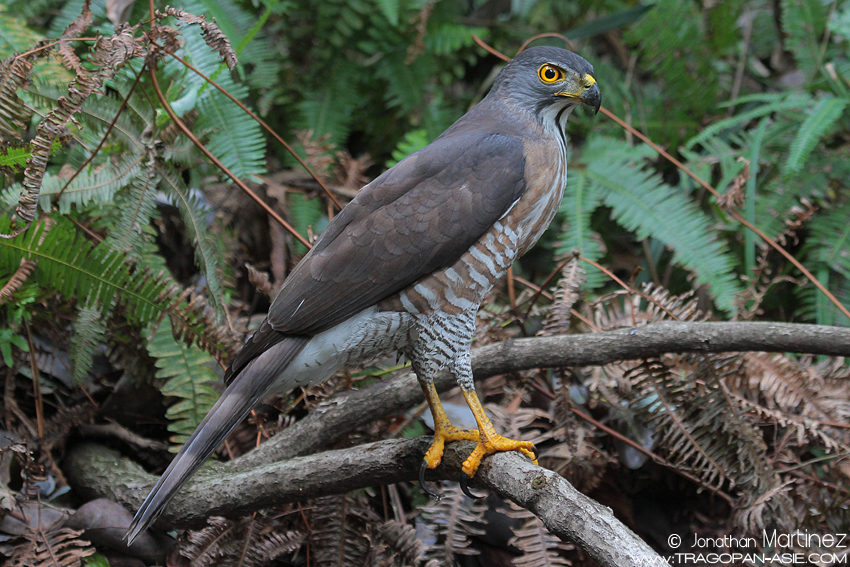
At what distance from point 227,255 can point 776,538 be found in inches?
113

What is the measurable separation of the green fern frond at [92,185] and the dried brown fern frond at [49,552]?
1302mm

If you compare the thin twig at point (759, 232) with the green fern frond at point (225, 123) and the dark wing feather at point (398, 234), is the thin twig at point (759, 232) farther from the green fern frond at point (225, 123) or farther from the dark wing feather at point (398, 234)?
the green fern frond at point (225, 123)

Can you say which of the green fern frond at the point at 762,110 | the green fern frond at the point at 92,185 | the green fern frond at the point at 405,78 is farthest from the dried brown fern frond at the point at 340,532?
the green fern frond at the point at 762,110

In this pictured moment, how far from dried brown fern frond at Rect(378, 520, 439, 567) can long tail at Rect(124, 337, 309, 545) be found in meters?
0.78

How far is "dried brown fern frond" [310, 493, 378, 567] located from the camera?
2.61 m

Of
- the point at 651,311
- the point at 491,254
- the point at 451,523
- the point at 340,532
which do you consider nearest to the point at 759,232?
the point at 651,311

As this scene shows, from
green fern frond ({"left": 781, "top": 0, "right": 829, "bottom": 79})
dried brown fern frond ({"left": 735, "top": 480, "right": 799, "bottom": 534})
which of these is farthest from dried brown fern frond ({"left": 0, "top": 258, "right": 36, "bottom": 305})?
green fern frond ({"left": 781, "top": 0, "right": 829, "bottom": 79})

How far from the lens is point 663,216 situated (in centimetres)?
384

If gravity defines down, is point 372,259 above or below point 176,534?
above

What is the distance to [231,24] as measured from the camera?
364cm

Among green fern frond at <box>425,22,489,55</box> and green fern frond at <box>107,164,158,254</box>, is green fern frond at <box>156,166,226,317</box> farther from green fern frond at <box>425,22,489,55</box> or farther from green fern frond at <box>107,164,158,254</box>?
green fern frond at <box>425,22,489,55</box>

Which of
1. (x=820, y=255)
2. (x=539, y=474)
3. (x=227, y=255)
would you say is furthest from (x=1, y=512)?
(x=820, y=255)

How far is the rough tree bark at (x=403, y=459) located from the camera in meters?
1.91

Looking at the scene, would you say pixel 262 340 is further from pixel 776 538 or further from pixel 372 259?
pixel 776 538
